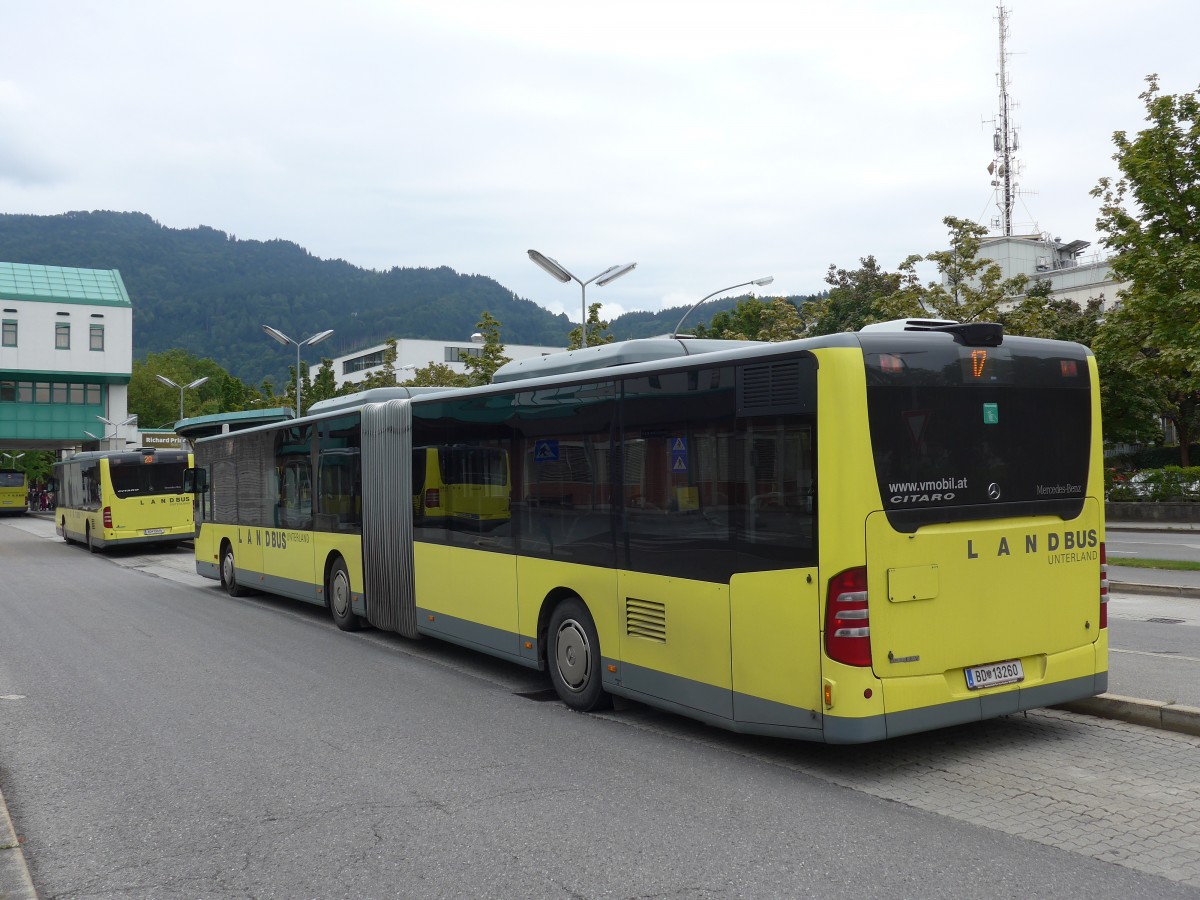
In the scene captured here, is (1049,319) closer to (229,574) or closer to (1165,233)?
(1165,233)

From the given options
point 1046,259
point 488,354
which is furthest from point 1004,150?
point 488,354

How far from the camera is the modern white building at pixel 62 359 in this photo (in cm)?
7912

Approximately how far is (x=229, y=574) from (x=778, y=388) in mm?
14673

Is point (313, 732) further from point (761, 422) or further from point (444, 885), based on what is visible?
point (761, 422)

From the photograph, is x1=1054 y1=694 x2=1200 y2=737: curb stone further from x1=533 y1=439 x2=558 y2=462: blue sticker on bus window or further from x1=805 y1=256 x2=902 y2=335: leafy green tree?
x1=805 y1=256 x2=902 y2=335: leafy green tree

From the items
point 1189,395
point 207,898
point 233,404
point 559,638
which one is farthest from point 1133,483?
point 233,404

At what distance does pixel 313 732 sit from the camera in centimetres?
784

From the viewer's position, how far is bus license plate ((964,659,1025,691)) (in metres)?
6.48

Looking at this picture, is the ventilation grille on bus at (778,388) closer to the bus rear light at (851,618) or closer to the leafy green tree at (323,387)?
the bus rear light at (851,618)

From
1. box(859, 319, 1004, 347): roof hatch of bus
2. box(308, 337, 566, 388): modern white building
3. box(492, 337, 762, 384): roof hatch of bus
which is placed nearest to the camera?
box(859, 319, 1004, 347): roof hatch of bus

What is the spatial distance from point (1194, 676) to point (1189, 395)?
34.5 m

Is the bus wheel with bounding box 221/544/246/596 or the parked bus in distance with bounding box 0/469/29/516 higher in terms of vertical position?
the parked bus in distance with bounding box 0/469/29/516

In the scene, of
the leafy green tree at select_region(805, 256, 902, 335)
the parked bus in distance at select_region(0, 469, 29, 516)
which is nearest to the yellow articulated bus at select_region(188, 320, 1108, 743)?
the leafy green tree at select_region(805, 256, 902, 335)

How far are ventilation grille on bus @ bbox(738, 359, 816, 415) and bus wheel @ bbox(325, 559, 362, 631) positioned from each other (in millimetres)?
8006
